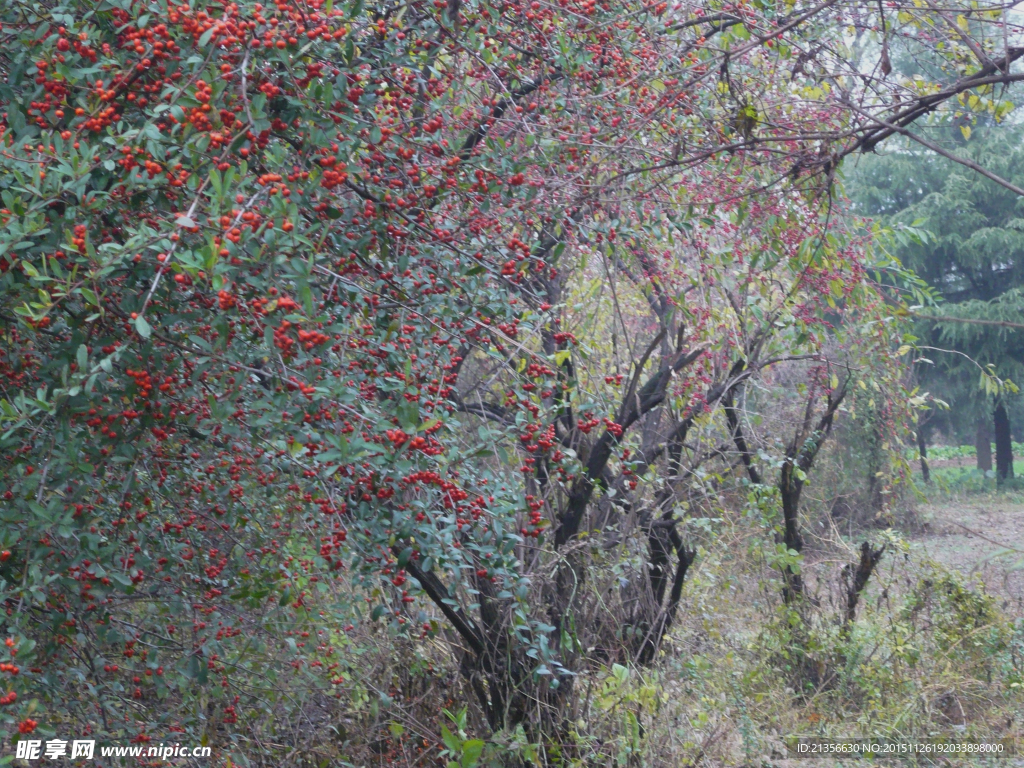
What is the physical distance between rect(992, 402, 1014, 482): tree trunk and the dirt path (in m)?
1.78

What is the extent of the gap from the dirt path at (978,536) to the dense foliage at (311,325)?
5.01 meters

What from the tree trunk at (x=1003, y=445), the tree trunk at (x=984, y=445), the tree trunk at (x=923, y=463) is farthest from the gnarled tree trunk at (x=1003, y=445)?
the tree trunk at (x=923, y=463)

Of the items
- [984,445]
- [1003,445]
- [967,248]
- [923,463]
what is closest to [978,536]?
[923,463]

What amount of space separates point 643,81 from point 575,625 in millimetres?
2235

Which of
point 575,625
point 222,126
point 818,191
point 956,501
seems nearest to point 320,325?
point 222,126

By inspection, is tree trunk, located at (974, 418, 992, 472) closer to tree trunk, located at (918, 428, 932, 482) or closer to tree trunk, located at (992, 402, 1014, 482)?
tree trunk, located at (992, 402, 1014, 482)

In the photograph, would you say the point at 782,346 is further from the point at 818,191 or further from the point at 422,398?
the point at 422,398

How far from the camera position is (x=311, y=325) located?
166 centimetres

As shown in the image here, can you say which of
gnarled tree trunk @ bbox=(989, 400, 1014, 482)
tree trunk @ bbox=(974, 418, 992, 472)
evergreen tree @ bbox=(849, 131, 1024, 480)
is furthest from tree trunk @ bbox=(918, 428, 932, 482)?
tree trunk @ bbox=(974, 418, 992, 472)

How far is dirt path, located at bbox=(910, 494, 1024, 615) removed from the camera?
8.90 meters

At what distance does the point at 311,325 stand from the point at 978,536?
815 cm

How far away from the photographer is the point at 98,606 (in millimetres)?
2193

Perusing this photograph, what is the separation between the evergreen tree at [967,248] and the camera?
1625cm

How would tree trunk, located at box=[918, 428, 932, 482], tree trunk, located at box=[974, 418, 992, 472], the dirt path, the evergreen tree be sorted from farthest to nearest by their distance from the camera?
tree trunk, located at box=[974, 418, 992, 472]
the evergreen tree
the dirt path
tree trunk, located at box=[918, 428, 932, 482]
